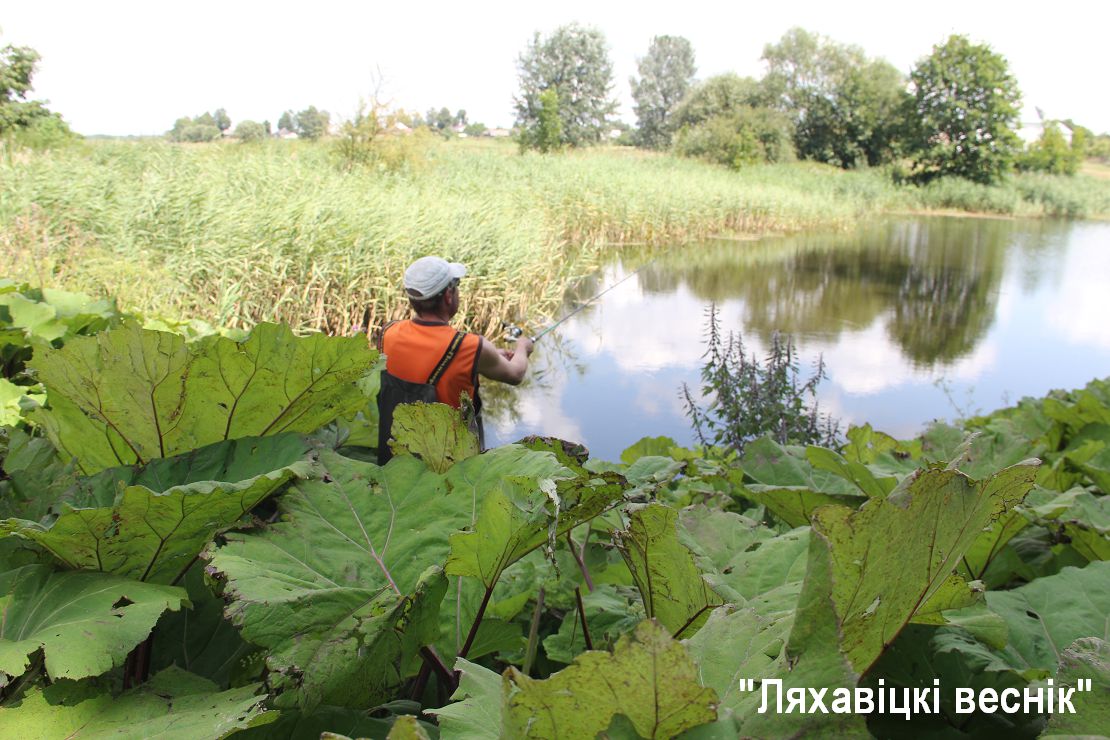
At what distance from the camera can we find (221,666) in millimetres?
752

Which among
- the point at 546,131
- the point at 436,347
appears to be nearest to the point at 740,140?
the point at 546,131

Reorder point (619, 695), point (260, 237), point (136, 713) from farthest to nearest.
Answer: point (260, 237)
point (136, 713)
point (619, 695)

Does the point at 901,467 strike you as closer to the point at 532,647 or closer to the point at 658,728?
the point at 532,647

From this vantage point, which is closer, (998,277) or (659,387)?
(659,387)

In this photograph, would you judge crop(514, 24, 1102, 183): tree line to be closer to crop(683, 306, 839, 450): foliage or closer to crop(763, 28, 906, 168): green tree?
crop(763, 28, 906, 168): green tree

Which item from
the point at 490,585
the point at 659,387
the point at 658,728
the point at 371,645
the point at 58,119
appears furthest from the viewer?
the point at 58,119

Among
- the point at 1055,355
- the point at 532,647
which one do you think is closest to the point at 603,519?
the point at 532,647

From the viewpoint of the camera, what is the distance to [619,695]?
0.49 meters

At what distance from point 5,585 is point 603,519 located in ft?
2.15

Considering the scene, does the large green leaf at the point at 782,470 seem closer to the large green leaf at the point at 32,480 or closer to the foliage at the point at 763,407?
the large green leaf at the point at 32,480

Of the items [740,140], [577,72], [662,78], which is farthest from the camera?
[662,78]

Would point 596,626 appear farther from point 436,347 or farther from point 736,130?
point 736,130

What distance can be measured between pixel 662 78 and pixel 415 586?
253 feet

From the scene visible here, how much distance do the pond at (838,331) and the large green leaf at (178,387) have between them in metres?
5.87
